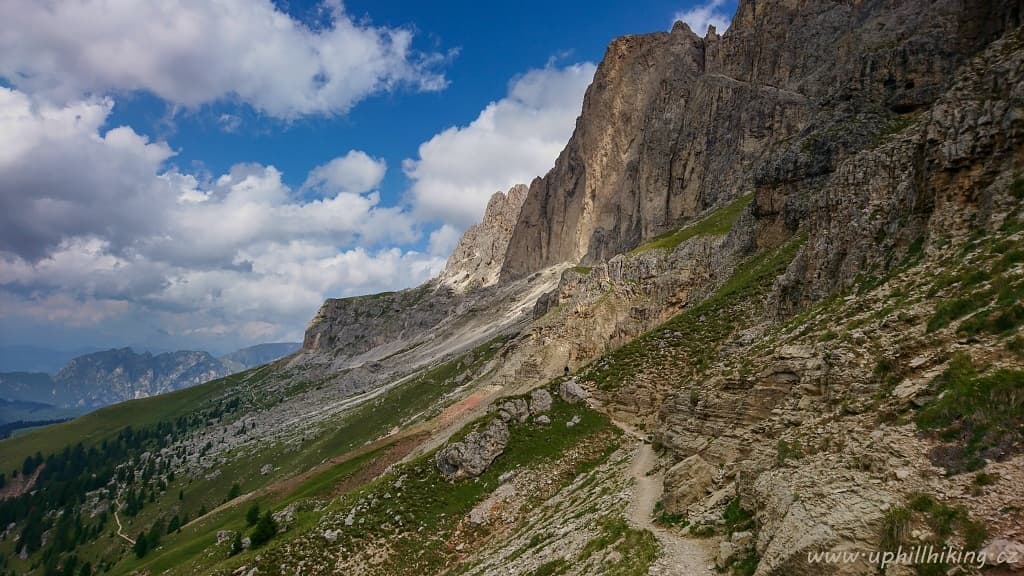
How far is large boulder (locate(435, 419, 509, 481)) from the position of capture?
40.4 metres

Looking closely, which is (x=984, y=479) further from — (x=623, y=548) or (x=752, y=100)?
(x=752, y=100)

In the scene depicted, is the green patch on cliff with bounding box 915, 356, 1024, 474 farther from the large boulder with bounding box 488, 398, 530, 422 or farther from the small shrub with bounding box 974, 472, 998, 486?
the large boulder with bounding box 488, 398, 530, 422

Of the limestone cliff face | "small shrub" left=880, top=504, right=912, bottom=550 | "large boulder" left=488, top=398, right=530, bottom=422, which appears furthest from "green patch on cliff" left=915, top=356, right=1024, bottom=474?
the limestone cliff face

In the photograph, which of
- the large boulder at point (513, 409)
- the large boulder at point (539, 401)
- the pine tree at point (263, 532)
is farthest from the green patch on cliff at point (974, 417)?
the pine tree at point (263, 532)

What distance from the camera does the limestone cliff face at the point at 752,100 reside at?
56.6 m

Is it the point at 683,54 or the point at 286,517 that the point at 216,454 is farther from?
the point at 683,54

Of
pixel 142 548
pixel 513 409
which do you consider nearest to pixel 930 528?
pixel 513 409

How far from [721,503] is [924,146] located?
20563mm

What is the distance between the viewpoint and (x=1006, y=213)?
63.4 feet

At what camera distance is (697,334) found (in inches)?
1752

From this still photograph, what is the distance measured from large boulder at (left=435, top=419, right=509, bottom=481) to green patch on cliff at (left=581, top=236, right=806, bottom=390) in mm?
9837

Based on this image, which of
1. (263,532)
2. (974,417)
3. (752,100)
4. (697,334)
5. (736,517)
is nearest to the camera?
(974,417)

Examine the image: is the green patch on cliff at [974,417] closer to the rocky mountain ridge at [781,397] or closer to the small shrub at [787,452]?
the rocky mountain ridge at [781,397]

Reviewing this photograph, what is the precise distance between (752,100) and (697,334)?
10360 centimetres
